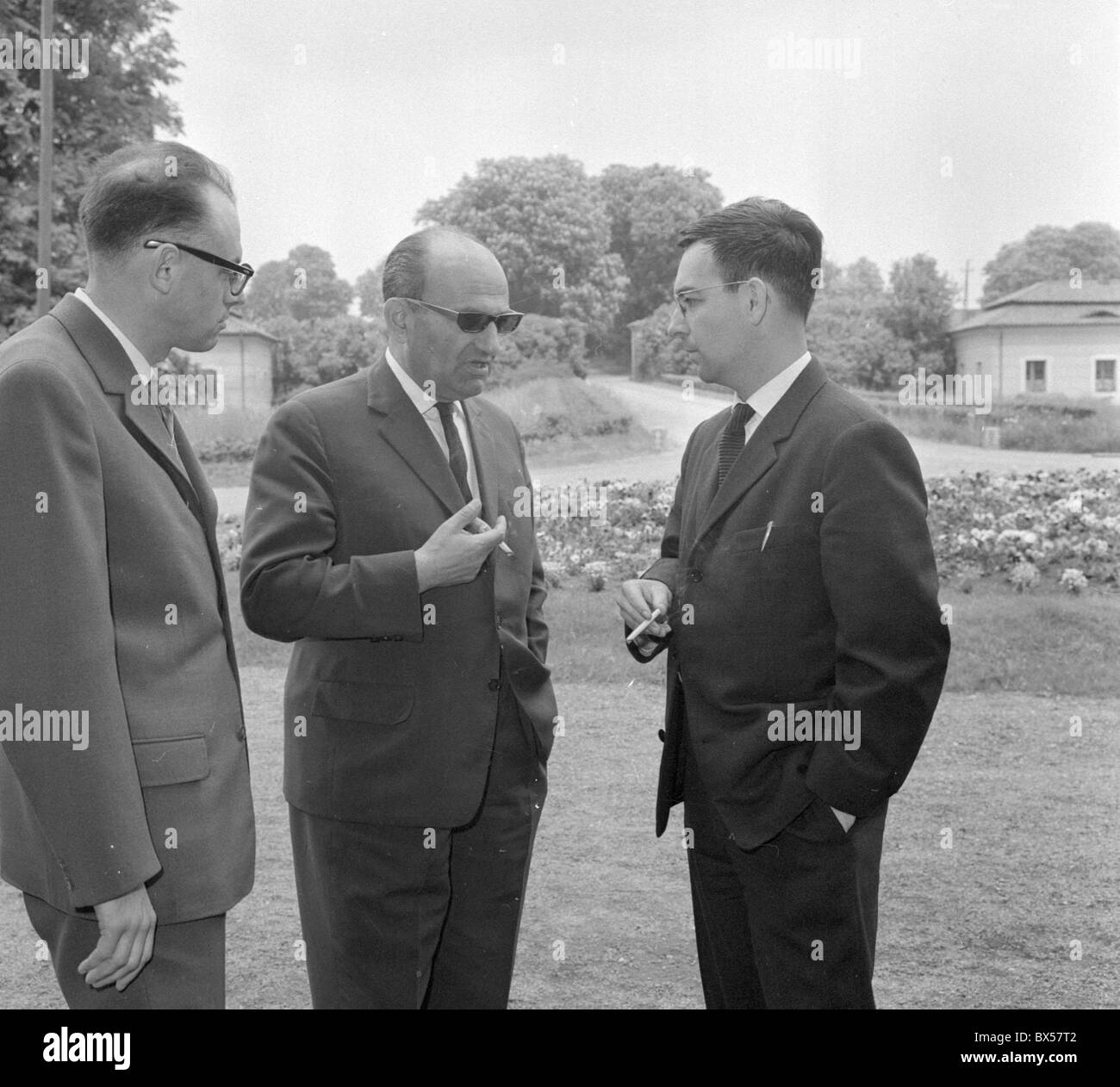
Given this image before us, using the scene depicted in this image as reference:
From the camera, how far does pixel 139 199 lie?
2.14m

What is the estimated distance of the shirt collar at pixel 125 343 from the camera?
2117 millimetres

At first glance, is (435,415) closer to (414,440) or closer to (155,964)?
(414,440)

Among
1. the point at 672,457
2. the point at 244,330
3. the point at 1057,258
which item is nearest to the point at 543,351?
the point at 672,457

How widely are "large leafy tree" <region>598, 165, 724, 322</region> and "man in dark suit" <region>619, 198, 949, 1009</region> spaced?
6262mm

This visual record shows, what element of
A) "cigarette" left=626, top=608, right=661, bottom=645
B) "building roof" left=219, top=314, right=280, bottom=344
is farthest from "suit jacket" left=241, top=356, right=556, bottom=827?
"building roof" left=219, top=314, right=280, bottom=344

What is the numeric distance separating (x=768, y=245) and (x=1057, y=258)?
8019 millimetres

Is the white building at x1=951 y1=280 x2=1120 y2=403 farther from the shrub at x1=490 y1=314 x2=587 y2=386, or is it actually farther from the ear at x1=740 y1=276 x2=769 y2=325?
the ear at x1=740 y1=276 x2=769 y2=325

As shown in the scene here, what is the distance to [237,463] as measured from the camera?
9766 mm

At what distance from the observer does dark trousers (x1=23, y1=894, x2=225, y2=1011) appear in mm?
1968

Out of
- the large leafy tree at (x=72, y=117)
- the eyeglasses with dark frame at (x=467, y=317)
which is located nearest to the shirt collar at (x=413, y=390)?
the eyeglasses with dark frame at (x=467, y=317)

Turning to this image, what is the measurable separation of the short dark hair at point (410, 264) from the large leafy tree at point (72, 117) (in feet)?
54.6
